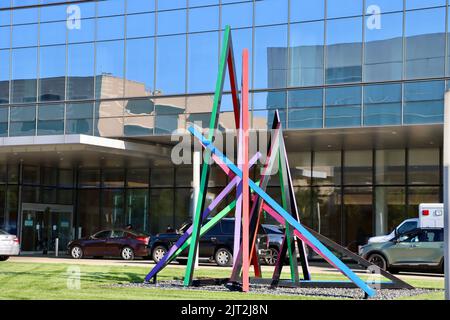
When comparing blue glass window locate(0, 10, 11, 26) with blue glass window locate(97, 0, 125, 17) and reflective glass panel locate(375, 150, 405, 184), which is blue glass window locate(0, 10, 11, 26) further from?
reflective glass panel locate(375, 150, 405, 184)

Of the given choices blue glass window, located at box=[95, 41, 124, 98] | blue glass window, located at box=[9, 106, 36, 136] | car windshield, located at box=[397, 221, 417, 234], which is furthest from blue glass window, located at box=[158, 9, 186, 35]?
car windshield, located at box=[397, 221, 417, 234]

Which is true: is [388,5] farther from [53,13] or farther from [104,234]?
[53,13]

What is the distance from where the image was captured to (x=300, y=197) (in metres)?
35.9

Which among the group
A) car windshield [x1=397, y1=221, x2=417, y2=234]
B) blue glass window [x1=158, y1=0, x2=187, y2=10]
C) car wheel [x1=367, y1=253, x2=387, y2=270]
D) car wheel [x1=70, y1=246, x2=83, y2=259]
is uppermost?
blue glass window [x1=158, y1=0, x2=187, y2=10]

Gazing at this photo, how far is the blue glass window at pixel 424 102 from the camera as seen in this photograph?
28.3 meters

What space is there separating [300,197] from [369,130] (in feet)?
22.2

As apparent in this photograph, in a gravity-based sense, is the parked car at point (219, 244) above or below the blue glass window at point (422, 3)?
below

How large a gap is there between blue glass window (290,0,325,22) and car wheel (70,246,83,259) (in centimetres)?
1305

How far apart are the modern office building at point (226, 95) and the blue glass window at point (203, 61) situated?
5 centimetres

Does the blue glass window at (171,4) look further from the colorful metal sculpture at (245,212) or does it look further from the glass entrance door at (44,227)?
the colorful metal sculpture at (245,212)

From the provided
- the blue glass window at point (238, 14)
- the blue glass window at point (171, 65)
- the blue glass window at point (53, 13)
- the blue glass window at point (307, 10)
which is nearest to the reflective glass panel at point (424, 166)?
the blue glass window at point (307, 10)

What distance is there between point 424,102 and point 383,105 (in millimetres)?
1459

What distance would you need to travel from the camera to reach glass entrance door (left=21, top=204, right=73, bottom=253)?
1571 inches

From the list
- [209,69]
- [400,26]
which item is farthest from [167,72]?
[400,26]
